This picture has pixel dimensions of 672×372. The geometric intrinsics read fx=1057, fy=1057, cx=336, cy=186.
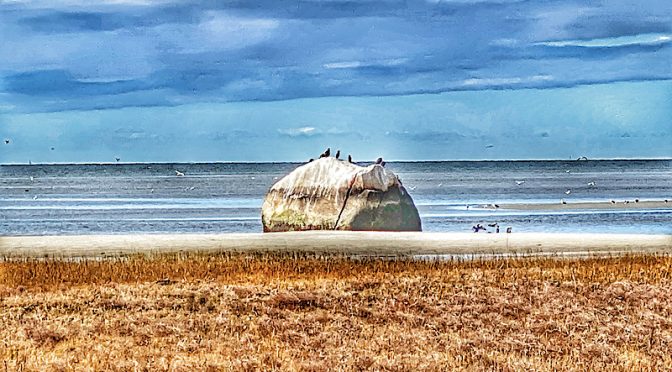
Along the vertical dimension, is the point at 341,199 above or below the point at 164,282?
above

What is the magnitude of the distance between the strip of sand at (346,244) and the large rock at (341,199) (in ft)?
3.08

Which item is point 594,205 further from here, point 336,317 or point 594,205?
point 336,317

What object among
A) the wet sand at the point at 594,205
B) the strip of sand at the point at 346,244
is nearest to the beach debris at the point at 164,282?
the strip of sand at the point at 346,244

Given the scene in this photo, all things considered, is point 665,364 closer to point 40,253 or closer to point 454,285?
point 454,285

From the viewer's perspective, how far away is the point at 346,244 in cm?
2805

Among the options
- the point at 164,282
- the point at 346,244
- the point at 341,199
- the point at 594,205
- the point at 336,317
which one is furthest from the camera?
the point at 594,205

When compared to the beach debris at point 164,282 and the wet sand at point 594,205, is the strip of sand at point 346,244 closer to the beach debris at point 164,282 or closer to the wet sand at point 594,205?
the beach debris at point 164,282

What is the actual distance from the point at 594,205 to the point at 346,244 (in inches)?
1458

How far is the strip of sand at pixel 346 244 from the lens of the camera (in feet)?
88.8

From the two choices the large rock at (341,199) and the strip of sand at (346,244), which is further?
the large rock at (341,199)

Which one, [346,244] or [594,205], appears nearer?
[346,244]

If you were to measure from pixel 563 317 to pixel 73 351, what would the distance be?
7257 mm

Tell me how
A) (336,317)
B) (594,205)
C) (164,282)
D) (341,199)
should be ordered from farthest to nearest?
1. (594,205)
2. (341,199)
3. (164,282)
4. (336,317)

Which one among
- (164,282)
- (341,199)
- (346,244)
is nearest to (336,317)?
(164,282)
